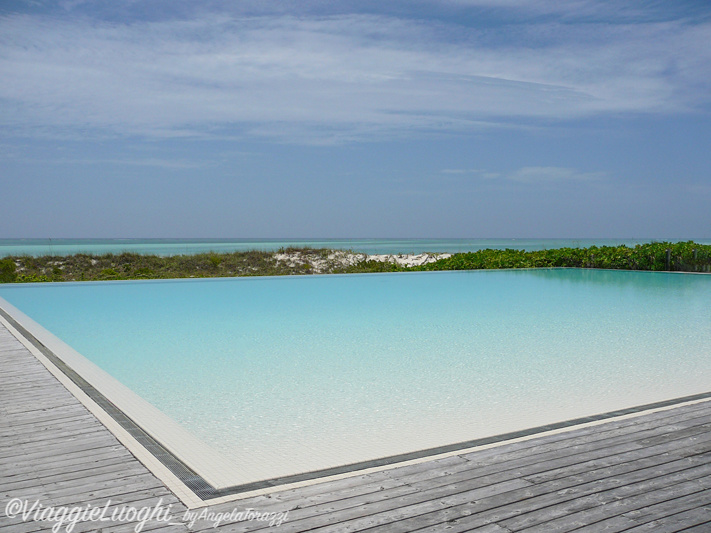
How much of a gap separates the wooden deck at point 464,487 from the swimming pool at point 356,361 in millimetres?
345

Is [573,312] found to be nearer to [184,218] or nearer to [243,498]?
[243,498]

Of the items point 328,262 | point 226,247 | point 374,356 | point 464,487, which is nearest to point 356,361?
point 374,356

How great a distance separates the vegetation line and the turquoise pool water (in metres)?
3.63

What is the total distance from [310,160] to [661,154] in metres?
21.1

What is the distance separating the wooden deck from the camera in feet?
7.06

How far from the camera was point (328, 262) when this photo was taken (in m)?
18.5

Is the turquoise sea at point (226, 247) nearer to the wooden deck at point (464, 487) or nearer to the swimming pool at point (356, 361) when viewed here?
the swimming pool at point (356, 361)

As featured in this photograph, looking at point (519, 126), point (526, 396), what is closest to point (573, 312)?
point (526, 396)

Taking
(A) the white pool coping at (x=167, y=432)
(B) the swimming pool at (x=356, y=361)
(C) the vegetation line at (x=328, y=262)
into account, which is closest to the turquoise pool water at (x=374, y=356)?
(B) the swimming pool at (x=356, y=361)

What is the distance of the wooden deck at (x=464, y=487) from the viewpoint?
215 centimetres

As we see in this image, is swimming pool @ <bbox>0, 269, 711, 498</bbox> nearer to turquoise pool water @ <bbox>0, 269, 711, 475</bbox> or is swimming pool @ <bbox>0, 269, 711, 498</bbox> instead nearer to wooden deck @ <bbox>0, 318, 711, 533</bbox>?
turquoise pool water @ <bbox>0, 269, 711, 475</bbox>

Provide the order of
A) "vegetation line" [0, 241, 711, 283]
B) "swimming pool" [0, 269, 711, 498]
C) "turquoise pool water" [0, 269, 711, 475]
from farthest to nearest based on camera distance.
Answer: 1. "vegetation line" [0, 241, 711, 283]
2. "turquoise pool water" [0, 269, 711, 475]
3. "swimming pool" [0, 269, 711, 498]

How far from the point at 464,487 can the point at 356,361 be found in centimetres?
360

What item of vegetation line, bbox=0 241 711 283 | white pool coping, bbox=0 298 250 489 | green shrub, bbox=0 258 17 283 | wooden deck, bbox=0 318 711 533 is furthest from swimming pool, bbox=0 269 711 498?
vegetation line, bbox=0 241 711 283
